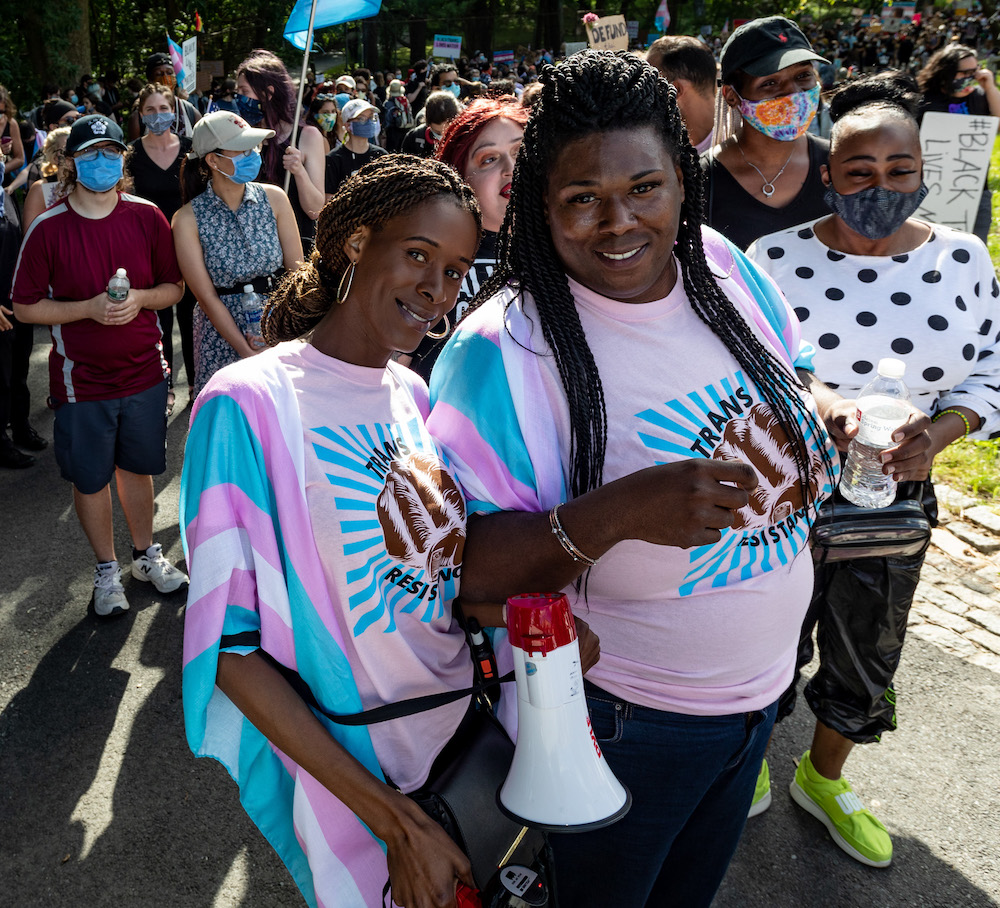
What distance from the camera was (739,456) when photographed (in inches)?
63.8

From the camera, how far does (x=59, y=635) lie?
13.2 ft

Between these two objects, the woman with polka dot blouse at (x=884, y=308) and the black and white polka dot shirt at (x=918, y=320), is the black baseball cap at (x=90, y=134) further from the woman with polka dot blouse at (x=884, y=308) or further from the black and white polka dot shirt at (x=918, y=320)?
the black and white polka dot shirt at (x=918, y=320)

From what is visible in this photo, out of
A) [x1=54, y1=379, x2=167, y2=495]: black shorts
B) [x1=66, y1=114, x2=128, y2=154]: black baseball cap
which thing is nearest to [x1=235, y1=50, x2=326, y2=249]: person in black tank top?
[x1=66, y1=114, x2=128, y2=154]: black baseball cap

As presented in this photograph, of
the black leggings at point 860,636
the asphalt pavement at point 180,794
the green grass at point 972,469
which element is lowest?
the green grass at point 972,469

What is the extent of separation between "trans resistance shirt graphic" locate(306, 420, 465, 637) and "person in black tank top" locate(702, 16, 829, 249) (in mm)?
→ 2043

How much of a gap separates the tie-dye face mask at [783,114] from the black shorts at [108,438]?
2948mm

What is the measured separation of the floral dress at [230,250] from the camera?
4262mm

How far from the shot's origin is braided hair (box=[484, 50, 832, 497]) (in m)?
1.51

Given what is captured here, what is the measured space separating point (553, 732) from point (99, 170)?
3650 millimetres

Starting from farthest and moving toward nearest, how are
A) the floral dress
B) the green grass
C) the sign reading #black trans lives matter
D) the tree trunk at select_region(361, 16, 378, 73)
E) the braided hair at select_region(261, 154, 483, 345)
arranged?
the tree trunk at select_region(361, 16, 378, 73) → the green grass → the sign reading #black trans lives matter → the floral dress → the braided hair at select_region(261, 154, 483, 345)

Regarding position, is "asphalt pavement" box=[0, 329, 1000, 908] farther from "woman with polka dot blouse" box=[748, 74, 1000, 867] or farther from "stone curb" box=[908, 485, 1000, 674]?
"woman with polka dot blouse" box=[748, 74, 1000, 867]

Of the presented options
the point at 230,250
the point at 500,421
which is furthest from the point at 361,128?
the point at 500,421

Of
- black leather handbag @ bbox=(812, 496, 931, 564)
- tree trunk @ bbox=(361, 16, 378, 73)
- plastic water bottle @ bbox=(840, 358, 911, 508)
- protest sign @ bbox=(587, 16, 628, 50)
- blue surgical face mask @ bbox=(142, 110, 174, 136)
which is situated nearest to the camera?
plastic water bottle @ bbox=(840, 358, 911, 508)

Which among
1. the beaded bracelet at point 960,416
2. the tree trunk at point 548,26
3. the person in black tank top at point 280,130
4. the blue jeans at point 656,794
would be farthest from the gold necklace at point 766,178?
the tree trunk at point 548,26
